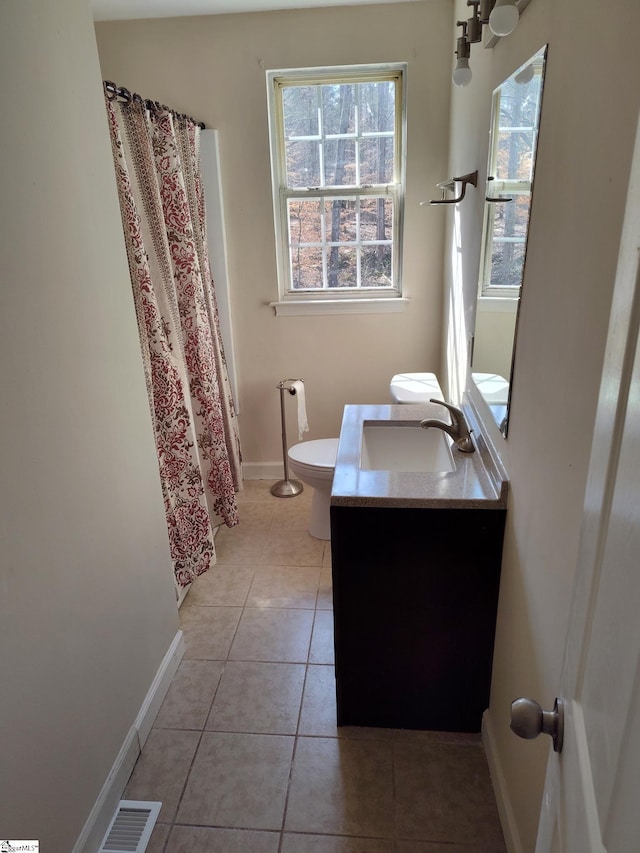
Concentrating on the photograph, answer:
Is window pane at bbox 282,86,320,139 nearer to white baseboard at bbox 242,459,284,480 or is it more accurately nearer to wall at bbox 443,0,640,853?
wall at bbox 443,0,640,853

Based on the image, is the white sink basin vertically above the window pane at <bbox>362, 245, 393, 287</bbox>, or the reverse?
the window pane at <bbox>362, 245, 393, 287</bbox>

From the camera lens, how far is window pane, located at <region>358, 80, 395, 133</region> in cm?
280

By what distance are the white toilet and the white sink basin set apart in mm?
470

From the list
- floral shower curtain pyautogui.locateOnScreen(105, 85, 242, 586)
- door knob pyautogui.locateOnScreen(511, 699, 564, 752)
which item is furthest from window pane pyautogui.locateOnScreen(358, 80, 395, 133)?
door knob pyautogui.locateOnScreen(511, 699, 564, 752)

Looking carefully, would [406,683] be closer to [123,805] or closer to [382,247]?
[123,805]

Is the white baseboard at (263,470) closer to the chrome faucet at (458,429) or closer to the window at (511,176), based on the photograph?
the chrome faucet at (458,429)

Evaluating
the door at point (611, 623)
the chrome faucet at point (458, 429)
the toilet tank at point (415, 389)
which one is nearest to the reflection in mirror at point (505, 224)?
the chrome faucet at point (458, 429)

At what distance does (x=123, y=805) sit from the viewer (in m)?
1.48

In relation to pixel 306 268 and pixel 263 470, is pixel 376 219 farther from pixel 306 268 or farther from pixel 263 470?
pixel 263 470

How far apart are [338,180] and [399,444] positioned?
5.56ft

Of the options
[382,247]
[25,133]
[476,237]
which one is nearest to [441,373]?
[382,247]

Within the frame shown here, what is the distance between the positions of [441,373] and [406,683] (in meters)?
1.82

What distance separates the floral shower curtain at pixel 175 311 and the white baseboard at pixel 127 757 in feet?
1.38

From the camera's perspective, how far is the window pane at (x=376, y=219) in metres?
2.99
